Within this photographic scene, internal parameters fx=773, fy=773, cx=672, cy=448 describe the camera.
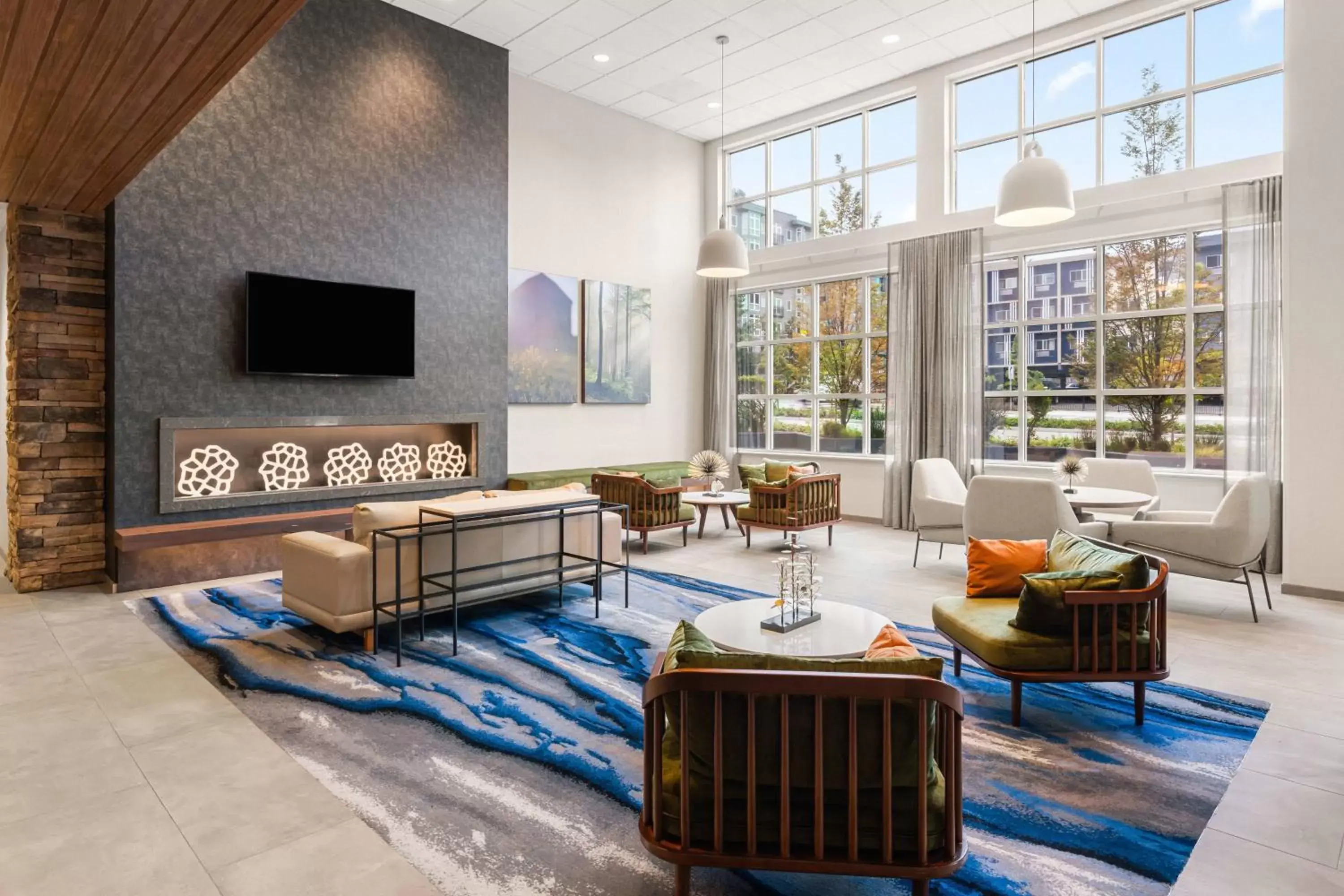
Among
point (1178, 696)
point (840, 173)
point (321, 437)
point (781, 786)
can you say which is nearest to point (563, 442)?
point (321, 437)

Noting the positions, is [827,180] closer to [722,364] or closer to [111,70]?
[722,364]

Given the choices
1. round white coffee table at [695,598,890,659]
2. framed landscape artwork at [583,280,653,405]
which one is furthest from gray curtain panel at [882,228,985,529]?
round white coffee table at [695,598,890,659]

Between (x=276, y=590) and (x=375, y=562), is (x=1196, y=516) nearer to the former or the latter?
(x=375, y=562)

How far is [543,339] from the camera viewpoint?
852 cm

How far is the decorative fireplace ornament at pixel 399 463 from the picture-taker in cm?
706

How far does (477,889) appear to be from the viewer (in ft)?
6.97

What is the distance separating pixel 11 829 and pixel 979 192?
8.71 m

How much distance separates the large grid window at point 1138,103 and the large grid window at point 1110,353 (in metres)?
0.78

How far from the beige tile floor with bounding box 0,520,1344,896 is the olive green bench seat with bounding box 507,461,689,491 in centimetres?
361

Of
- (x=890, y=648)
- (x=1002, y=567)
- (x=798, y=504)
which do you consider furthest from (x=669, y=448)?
(x=890, y=648)

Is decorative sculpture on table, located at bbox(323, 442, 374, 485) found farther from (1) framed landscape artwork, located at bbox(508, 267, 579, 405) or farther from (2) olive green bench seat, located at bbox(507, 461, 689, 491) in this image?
(1) framed landscape artwork, located at bbox(508, 267, 579, 405)

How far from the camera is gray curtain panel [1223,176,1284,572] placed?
6082mm

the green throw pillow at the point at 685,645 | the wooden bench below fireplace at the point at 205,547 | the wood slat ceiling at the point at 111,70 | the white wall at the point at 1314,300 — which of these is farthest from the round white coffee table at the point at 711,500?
the green throw pillow at the point at 685,645

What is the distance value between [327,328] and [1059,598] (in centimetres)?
578
